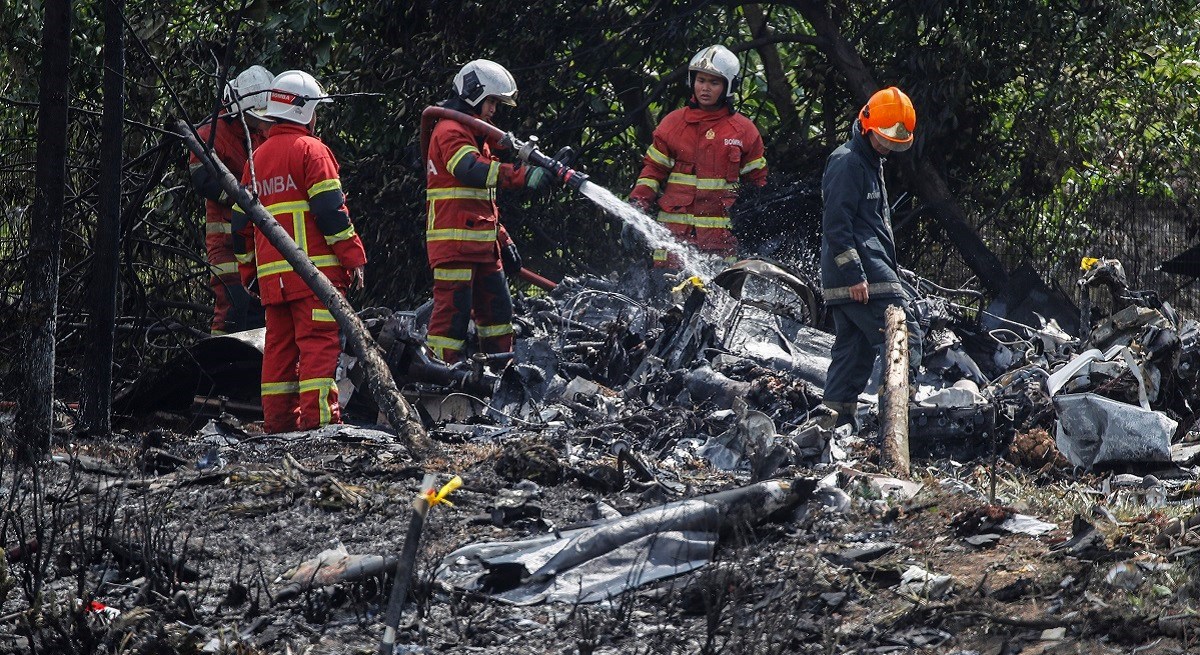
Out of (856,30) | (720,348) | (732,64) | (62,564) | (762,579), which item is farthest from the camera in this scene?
(856,30)

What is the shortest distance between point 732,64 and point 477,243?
2469 mm

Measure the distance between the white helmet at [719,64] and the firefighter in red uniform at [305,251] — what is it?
316cm

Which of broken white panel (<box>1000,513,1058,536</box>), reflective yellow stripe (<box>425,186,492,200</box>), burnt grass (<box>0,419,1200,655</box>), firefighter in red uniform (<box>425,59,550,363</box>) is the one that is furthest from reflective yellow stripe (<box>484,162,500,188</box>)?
broken white panel (<box>1000,513,1058,536</box>)

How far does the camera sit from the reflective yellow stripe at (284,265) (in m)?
7.16

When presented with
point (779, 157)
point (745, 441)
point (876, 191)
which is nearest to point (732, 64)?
point (779, 157)

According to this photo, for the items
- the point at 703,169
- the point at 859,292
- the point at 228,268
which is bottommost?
the point at 228,268

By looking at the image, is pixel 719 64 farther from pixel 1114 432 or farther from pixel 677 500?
pixel 677 500

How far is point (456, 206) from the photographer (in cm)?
836

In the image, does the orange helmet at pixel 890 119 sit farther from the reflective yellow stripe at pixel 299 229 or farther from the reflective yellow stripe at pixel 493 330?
the reflective yellow stripe at pixel 299 229

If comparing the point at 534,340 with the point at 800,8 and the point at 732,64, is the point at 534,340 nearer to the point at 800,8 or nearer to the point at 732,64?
the point at 732,64

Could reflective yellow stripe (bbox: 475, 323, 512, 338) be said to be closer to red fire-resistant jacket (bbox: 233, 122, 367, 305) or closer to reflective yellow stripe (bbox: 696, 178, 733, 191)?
red fire-resistant jacket (bbox: 233, 122, 367, 305)

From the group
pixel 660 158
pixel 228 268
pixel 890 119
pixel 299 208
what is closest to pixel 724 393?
pixel 890 119

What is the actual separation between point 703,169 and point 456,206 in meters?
2.05

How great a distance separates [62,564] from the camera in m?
4.56
